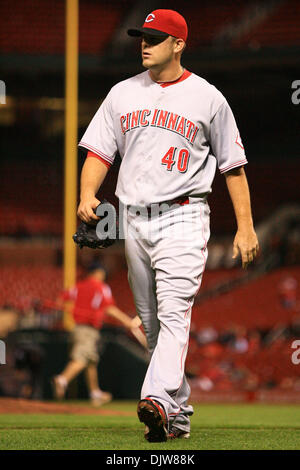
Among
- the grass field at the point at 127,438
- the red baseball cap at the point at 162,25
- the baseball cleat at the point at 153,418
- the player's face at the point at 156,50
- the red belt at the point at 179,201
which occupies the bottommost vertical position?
the grass field at the point at 127,438

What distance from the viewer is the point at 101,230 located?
3.40 metres

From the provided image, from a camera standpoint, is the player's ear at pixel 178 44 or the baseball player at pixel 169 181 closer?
the baseball player at pixel 169 181

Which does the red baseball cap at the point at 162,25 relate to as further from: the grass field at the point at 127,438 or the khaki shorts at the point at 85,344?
the khaki shorts at the point at 85,344

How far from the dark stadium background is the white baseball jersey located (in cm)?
648

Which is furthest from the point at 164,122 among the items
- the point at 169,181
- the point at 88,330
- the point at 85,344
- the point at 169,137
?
the point at 88,330

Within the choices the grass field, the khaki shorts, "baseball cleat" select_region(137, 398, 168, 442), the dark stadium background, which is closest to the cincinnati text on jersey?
"baseball cleat" select_region(137, 398, 168, 442)

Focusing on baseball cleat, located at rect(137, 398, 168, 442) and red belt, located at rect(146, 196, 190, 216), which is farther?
red belt, located at rect(146, 196, 190, 216)

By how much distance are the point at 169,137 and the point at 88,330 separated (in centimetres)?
550

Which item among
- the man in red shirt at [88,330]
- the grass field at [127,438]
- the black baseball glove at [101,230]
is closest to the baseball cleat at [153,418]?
the grass field at [127,438]

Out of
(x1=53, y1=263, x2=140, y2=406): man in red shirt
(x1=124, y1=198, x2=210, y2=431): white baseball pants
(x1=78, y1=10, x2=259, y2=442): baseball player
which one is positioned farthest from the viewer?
(x1=53, y1=263, x2=140, y2=406): man in red shirt

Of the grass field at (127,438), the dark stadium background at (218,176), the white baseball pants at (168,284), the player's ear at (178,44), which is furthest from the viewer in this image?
the dark stadium background at (218,176)

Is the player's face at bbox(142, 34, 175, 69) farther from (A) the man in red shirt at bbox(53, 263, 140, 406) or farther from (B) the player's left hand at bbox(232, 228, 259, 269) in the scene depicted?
(A) the man in red shirt at bbox(53, 263, 140, 406)

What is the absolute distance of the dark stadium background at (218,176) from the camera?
454 inches

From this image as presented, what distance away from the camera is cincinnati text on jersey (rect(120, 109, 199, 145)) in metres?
3.40
